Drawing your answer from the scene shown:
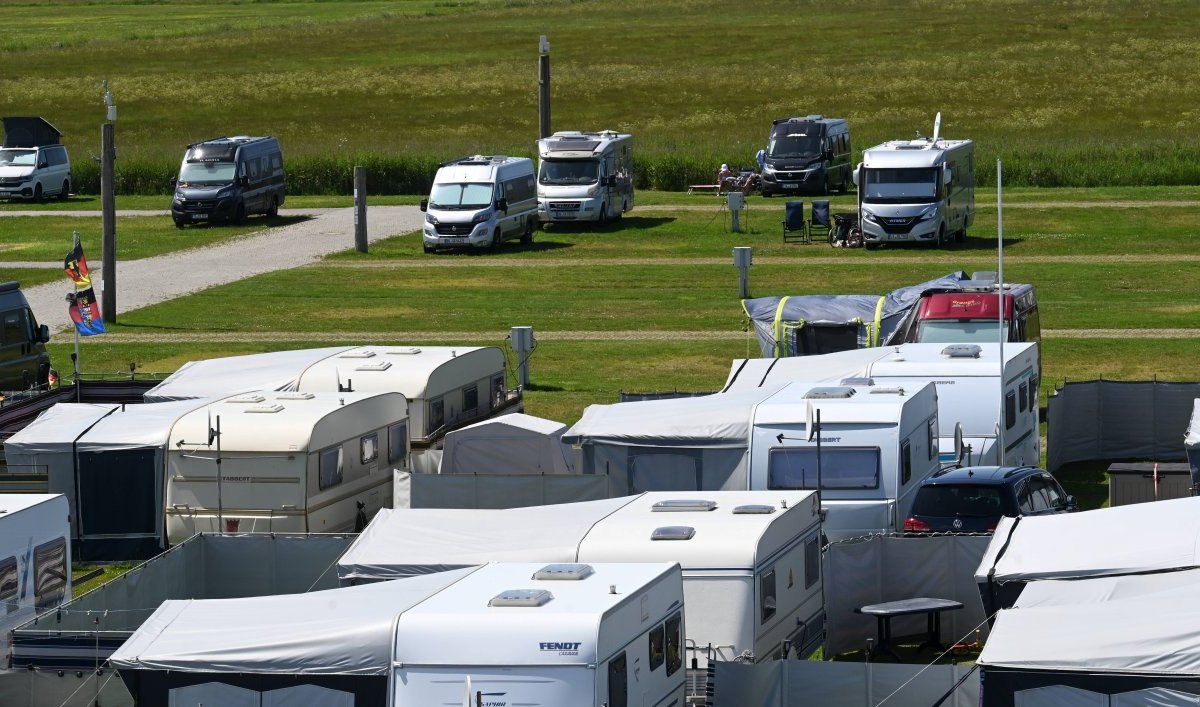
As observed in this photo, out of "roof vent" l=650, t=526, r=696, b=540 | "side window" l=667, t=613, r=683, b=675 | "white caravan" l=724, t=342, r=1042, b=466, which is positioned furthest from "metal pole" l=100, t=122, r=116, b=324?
"side window" l=667, t=613, r=683, b=675

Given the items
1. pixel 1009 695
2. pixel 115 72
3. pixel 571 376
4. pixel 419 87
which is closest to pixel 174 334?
pixel 571 376

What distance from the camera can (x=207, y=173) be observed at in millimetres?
57312

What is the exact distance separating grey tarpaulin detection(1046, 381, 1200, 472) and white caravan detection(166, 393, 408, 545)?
32.9 ft

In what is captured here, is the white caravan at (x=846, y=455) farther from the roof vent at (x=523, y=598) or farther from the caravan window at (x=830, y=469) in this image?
the roof vent at (x=523, y=598)

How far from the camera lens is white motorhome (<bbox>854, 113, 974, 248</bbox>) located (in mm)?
48219

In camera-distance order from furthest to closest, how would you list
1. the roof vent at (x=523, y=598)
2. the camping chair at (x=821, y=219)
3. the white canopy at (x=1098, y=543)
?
1. the camping chair at (x=821, y=219)
2. the white canopy at (x=1098, y=543)
3. the roof vent at (x=523, y=598)

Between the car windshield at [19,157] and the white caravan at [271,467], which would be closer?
the white caravan at [271,467]

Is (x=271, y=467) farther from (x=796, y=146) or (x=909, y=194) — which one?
(x=796, y=146)

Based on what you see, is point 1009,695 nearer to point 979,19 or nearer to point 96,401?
point 96,401

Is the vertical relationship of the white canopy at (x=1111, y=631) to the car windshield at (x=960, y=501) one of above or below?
above

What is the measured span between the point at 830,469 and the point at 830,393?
1230mm

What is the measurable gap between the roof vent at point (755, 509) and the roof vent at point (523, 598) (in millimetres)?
3578

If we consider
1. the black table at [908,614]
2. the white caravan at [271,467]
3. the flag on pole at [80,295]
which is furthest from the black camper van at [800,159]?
the black table at [908,614]

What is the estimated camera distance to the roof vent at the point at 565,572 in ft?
46.0
